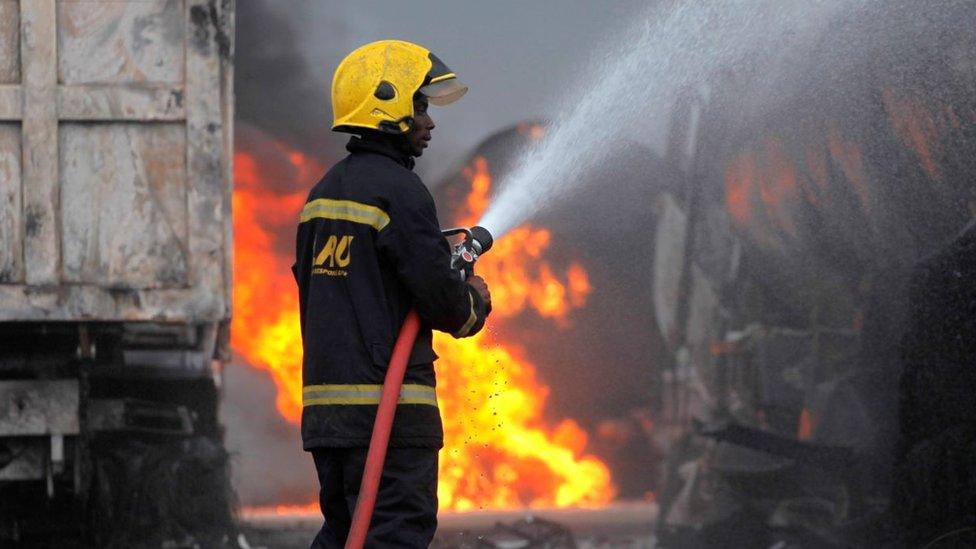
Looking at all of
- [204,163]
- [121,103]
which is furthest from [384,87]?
[121,103]

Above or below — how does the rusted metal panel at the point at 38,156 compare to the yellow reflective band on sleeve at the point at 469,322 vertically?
above

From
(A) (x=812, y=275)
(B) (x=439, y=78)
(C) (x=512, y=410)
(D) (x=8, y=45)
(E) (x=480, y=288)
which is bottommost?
(C) (x=512, y=410)

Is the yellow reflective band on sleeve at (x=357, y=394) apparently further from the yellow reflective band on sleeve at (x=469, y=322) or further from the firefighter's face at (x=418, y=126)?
the firefighter's face at (x=418, y=126)

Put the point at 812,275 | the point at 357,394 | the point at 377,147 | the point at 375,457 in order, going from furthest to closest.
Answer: the point at 812,275 → the point at 377,147 → the point at 357,394 → the point at 375,457

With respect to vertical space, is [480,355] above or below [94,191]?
below

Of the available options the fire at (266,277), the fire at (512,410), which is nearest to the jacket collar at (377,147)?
the fire at (512,410)

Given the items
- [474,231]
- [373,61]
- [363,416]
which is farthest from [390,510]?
[373,61]

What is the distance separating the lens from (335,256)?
3656mm

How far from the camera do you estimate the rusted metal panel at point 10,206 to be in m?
5.24

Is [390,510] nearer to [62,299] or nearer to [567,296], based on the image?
[62,299]

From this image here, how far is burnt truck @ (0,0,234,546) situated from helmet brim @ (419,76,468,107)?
1.79 m

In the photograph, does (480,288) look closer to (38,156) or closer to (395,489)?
(395,489)

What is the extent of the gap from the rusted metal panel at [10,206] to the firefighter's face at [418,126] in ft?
6.78

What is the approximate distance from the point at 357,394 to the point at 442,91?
0.81 m
